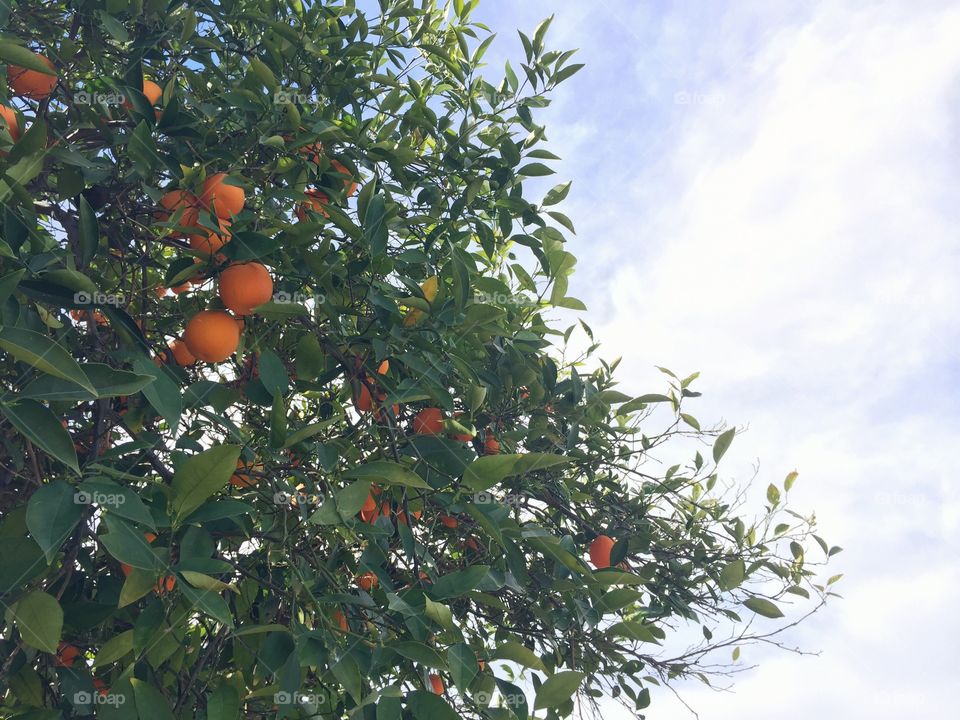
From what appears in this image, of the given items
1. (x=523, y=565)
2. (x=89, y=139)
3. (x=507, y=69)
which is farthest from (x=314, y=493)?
(x=507, y=69)

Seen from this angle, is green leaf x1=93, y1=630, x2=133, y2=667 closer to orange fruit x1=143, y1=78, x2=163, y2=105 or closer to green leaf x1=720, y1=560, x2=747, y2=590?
orange fruit x1=143, y1=78, x2=163, y2=105

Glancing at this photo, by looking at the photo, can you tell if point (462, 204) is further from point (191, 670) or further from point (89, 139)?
point (191, 670)

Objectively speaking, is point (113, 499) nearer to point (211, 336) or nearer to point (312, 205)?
point (211, 336)

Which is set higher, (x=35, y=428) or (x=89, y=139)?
(x=89, y=139)

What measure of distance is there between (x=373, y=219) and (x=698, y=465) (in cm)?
134

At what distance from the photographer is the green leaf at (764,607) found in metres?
1.95

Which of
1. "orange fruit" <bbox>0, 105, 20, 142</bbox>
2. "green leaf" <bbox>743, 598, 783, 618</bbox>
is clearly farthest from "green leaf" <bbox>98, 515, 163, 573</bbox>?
"green leaf" <bbox>743, 598, 783, 618</bbox>

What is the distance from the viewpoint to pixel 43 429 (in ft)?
2.95

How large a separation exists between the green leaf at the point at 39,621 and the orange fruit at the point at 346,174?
95 centimetres

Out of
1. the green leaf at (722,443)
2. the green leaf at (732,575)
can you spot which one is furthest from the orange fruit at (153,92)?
the green leaf at (732,575)

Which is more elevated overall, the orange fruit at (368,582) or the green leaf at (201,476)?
the orange fruit at (368,582)

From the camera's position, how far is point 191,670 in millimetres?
1399

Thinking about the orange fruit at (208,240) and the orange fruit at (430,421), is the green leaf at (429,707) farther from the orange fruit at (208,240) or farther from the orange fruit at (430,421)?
the orange fruit at (208,240)

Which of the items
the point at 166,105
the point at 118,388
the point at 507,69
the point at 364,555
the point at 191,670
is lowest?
the point at 191,670
